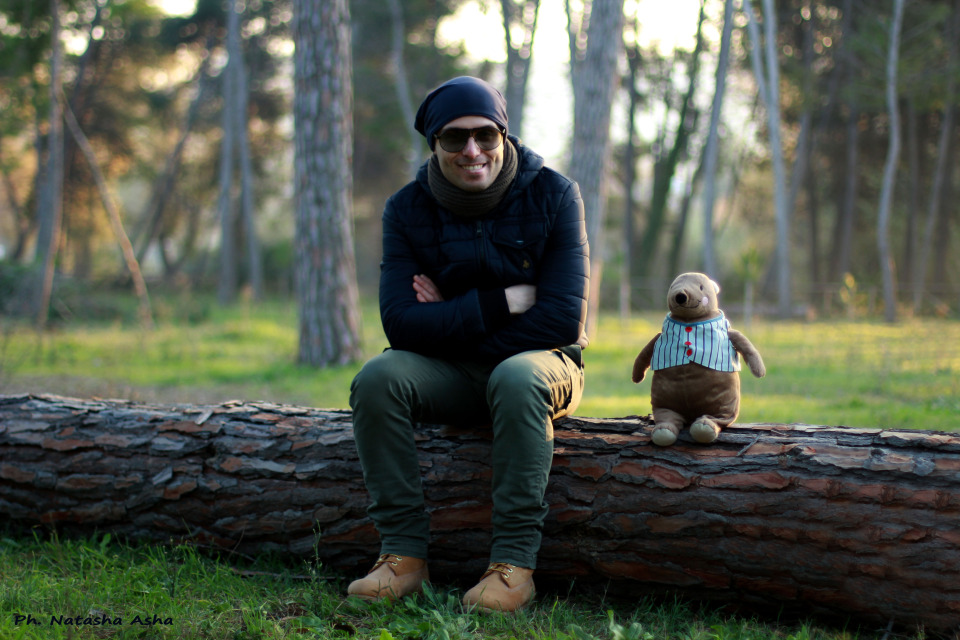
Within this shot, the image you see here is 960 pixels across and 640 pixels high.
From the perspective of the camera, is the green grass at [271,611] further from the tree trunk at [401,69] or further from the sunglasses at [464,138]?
the tree trunk at [401,69]

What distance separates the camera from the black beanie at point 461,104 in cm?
304

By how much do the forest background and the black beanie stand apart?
842cm

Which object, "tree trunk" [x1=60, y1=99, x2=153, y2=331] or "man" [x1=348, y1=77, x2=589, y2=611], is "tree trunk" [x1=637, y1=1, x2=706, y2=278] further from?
"man" [x1=348, y1=77, x2=589, y2=611]

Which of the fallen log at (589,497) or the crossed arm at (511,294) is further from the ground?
the crossed arm at (511,294)

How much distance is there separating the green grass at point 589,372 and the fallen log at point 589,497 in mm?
2680

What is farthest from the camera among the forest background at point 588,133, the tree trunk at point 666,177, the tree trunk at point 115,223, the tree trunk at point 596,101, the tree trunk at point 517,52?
the tree trunk at point 666,177

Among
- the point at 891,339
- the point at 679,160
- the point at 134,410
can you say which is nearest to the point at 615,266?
the point at 679,160

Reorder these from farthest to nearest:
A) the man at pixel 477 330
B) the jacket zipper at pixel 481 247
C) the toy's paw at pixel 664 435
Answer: the jacket zipper at pixel 481 247, the toy's paw at pixel 664 435, the man at pixel 477 330

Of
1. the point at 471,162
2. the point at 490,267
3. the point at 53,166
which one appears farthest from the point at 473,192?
the point at 53,166

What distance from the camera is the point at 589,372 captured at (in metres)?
9.06

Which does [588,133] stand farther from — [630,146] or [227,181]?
[630,146]

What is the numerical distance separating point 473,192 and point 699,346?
111 centimetres

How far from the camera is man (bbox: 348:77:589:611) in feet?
9.41

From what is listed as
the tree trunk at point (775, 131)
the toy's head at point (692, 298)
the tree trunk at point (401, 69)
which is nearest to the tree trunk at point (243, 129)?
the tree trunk at point (401, 69)
